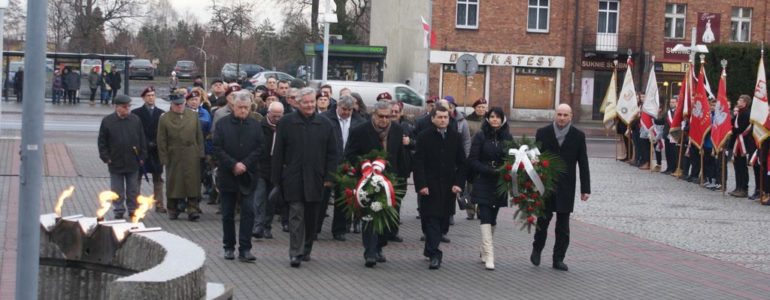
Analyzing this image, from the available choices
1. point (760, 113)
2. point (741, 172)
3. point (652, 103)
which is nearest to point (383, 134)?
point (760, 113)

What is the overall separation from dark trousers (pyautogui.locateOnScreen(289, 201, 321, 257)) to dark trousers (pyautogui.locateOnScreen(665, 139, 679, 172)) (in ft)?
52.5

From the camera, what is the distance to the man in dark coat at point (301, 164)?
Answer: 40.1ft

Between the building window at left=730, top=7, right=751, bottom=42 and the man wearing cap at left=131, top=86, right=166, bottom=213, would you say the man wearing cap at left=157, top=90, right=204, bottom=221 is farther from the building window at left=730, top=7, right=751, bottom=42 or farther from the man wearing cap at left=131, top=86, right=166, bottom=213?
the building window at left=730, top=7, right=751, bottom=42

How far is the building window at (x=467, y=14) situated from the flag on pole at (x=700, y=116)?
89.2 ft

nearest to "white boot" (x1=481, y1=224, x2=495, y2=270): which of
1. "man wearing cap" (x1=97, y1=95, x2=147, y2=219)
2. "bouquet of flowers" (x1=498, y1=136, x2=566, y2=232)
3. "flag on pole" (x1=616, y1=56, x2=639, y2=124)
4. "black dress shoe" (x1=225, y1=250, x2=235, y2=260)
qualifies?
"bouquet of flowers" (x1=498, y1=136, x2=566, y2=232)

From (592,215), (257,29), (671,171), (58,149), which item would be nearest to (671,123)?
(671,171)

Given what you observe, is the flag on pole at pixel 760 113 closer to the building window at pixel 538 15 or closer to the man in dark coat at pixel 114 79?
the building window at pixel 538 15

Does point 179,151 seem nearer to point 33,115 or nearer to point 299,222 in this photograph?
point 299,222

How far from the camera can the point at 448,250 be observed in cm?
1418

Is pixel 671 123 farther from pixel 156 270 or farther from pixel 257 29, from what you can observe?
pixel 257 29

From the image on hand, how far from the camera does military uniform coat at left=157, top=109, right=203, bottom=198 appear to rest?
51.1 feet

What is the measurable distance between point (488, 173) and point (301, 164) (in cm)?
198

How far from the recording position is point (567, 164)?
12695mm

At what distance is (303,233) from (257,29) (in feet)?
178
